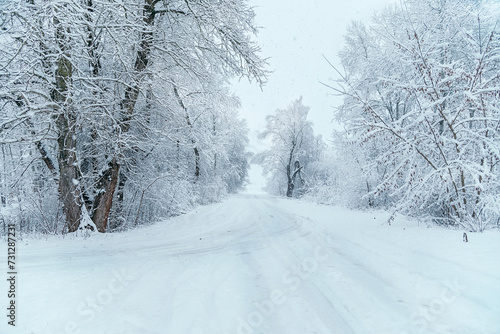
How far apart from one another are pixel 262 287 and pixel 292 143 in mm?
25589

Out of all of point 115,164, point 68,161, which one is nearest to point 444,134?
point 115,164

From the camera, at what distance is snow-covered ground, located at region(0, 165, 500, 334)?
6.11 feet

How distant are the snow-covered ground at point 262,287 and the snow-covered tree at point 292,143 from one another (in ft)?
76.2

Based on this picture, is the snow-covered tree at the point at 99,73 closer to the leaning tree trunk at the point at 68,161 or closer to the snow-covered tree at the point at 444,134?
the leaning tree trunk at the point at 68,161

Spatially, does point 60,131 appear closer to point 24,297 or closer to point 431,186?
point 24,297

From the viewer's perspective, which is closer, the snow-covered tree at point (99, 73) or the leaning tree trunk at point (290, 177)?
the snow-covered tree at point (99, 73)

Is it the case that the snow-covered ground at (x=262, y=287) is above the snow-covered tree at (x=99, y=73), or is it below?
below

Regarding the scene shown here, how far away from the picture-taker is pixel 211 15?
535 cm

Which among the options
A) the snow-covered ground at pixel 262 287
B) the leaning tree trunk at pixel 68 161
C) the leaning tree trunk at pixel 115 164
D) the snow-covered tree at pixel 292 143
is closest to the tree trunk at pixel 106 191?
the leaning tree trunk at pixel 115 164

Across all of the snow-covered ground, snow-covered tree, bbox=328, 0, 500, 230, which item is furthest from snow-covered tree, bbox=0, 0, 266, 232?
snow-covered tree, bbox=328, 0, 500, 230

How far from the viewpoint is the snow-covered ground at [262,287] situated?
186 cm

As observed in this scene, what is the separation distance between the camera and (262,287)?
2539mm

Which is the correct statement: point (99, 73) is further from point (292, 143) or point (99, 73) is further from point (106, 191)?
point (292, 143)

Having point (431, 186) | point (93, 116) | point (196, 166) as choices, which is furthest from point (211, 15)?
point (196, 166)
